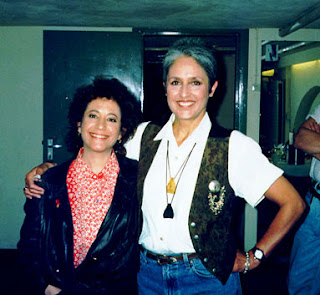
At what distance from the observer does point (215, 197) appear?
5.06ft

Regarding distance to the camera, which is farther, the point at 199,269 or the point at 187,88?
the point at 187,88

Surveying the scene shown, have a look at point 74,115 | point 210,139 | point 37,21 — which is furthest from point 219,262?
point 37,21

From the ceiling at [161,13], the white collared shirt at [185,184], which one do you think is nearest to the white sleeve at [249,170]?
the white collared shirt at [185,184]

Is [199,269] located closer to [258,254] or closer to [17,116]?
[258,254]

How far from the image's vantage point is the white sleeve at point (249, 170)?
59.4 inches

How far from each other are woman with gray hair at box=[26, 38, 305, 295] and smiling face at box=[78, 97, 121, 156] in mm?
250

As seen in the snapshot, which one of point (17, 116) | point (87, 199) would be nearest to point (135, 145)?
point (87, 199)

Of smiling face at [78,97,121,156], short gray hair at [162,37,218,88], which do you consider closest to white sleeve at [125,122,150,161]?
smiling face at [78,97,121,156]

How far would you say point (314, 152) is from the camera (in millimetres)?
2664

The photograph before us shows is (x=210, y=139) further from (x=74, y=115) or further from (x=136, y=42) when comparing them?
(x=136, y=42)

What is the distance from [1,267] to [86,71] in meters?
2.42

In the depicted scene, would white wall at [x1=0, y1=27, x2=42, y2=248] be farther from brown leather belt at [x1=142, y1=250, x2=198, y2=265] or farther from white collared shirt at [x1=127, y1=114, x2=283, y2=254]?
brown leather belt at [x1=142, y1=250, x2=198, y2=265]

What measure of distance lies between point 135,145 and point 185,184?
459 millimetres

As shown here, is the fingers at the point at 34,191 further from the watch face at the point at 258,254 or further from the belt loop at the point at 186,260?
the watch face at the point at 258,254
